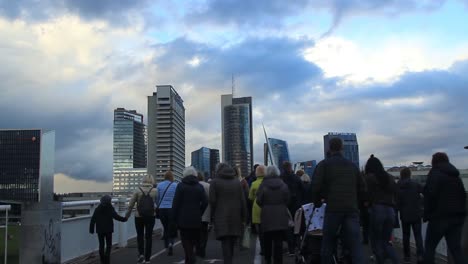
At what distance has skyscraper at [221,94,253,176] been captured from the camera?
93981 millimetres

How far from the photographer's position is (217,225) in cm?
861

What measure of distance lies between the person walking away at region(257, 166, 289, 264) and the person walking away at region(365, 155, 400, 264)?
147 centimetres

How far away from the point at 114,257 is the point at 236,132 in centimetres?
8873

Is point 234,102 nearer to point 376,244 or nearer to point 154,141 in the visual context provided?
point 154,141

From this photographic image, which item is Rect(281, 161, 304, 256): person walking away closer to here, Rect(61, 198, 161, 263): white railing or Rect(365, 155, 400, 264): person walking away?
Rect(365, 155, 400, 264): person walking away

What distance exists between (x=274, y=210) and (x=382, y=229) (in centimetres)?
190

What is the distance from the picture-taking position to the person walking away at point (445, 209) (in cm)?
806

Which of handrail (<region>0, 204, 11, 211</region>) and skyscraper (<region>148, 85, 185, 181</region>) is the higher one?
skyscraper (<region>148, 85, 185, 181</region>)

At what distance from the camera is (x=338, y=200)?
24.1ft

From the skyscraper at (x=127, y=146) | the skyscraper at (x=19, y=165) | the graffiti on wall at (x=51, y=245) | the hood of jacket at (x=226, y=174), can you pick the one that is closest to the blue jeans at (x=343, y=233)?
the hood of jacket at (x=226, y=174)

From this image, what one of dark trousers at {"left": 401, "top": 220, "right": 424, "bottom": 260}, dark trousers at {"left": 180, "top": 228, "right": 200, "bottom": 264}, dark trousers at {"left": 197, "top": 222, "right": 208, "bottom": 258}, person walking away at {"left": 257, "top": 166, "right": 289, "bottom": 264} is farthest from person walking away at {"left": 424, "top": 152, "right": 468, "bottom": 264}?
dark trousers at {"left": 197, "top": 222, "right": 208, "bottom": 258}

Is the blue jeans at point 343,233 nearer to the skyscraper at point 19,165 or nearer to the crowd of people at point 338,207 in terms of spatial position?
the crowd of people at point 338,207

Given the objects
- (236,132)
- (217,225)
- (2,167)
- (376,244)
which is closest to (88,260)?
(217,225)

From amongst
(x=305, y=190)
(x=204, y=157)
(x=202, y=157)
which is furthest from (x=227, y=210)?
(x=204, y=157)
